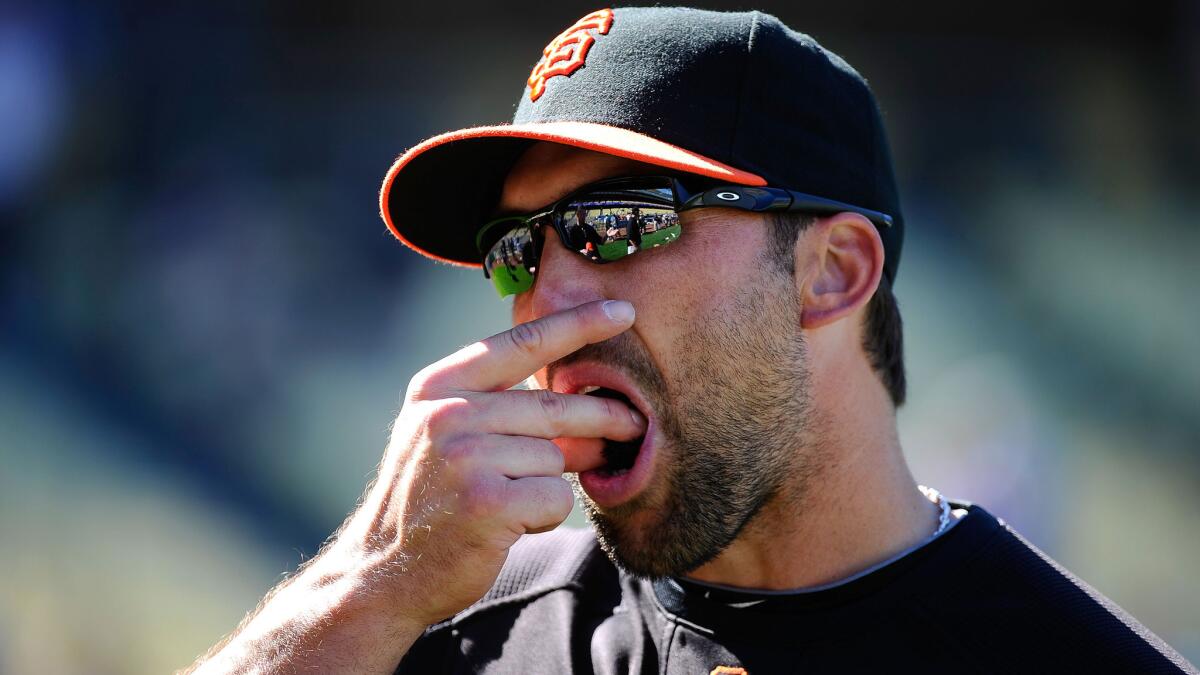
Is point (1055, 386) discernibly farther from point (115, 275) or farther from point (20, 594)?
point (20, 594)

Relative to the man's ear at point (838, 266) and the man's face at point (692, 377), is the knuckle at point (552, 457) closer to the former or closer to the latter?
the man's face at point (692, 377)

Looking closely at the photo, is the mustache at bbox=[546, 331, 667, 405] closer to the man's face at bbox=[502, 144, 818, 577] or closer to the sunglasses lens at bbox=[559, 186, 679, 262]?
the man's face at bbox=[502, 144, 818, 577]

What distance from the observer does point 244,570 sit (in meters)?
5.37

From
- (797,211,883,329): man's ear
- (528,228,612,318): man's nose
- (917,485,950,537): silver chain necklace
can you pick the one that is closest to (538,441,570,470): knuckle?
(528,228,612,318): man's nose

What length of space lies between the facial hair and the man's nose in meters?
0.11

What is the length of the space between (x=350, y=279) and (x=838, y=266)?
3.89 m

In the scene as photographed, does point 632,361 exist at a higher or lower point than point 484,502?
higher

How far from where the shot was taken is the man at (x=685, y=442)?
6.22 feet

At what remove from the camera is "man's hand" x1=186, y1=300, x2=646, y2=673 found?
183 centimetres

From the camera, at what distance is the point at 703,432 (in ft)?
6.93

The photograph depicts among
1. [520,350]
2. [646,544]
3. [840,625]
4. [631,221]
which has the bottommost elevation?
[840,625]

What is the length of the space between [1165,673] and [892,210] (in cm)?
115

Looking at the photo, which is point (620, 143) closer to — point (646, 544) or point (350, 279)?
point (646, 544)

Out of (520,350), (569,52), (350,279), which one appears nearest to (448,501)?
(520,350)
